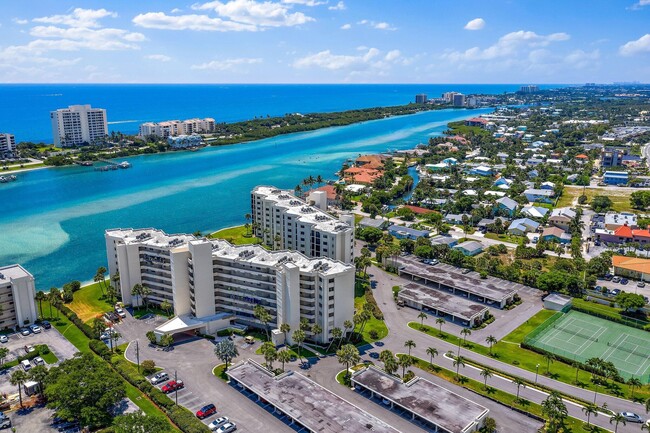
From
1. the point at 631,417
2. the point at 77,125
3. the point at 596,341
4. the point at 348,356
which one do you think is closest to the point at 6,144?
the point at 77,125

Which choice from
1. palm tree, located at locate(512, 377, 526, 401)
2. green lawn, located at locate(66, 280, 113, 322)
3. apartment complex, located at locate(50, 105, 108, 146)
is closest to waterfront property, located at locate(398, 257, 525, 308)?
palm tree, located at locate(512, 377, 526, 401)

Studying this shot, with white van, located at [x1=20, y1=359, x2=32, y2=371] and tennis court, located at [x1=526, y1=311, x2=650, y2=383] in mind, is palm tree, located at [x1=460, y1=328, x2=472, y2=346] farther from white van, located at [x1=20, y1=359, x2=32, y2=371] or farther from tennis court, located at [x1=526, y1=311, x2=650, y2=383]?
white van, located at [x1=20, y1=359, x2=32, y2=371]

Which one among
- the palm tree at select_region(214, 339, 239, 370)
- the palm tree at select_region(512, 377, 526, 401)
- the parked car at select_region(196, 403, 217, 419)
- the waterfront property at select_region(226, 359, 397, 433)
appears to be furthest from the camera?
the palm tree at select_region(214, 339, 239, 370)

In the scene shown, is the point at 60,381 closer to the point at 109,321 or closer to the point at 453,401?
the point at 109,321

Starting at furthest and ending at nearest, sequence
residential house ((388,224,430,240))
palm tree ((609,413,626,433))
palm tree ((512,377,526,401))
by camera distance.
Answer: residential house ((388,224,430,240)) → palm tree ((512,377,526,401)) → palm tree ((609,413,626,433))

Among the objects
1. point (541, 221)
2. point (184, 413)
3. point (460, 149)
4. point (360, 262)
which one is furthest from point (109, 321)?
point (460, 149)
